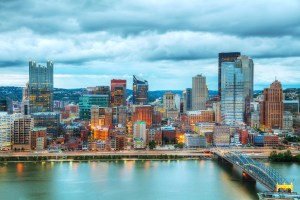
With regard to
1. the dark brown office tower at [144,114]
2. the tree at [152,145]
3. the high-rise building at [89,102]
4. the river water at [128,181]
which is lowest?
the river water at [128,181]

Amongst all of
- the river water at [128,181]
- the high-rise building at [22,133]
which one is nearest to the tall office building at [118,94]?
the high-rise building at [22,133]

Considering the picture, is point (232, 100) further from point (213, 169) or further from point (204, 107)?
point (213, 169)

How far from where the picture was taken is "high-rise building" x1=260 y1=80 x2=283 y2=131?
3828 centimetres

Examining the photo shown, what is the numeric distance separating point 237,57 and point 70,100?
22.9m

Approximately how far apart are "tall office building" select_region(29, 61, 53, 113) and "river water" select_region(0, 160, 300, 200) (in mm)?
21453

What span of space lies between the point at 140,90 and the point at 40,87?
473 inches

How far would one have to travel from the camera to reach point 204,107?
176 ft

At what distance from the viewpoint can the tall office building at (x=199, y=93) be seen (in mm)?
54406

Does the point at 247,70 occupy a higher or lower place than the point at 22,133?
higher

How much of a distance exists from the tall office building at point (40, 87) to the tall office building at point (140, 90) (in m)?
9.38

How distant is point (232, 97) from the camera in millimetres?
40625

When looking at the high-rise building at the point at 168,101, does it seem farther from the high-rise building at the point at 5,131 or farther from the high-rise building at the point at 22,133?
the high-rise building at the point at 5,131

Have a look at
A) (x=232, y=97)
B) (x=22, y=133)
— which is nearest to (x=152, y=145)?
(x=22, y=133)

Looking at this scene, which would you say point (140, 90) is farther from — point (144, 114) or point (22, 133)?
point (22, 133)
